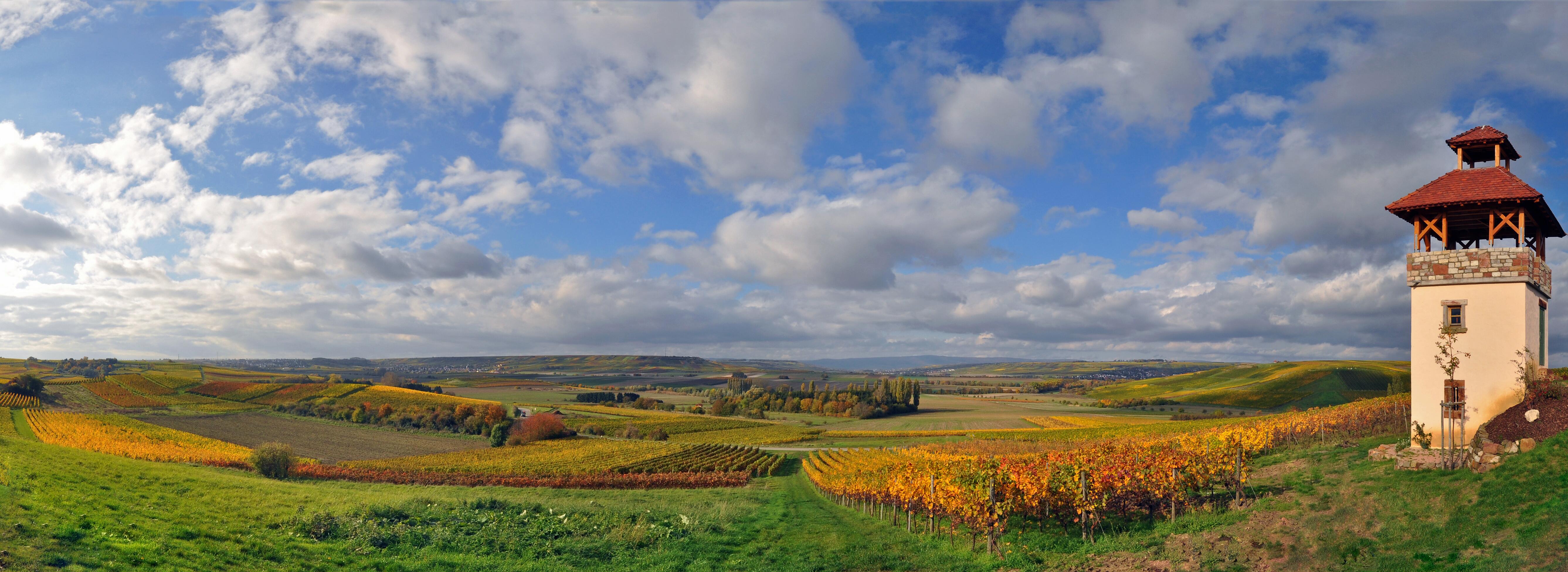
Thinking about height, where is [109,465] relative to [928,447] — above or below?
above

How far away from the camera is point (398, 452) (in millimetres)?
75750

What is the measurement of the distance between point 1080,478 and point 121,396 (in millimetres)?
149011

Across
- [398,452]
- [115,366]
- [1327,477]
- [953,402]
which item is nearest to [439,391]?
[398,452]

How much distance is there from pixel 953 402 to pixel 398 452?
127 metres

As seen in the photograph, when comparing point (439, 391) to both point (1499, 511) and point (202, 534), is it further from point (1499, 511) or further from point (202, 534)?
point (1499, 511)

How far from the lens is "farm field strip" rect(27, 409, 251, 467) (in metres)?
47.6

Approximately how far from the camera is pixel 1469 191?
22.7 m

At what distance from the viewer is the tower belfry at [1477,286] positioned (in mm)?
21375

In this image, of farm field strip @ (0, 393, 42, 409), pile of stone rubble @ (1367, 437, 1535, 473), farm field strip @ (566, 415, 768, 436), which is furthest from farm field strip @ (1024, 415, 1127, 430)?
farm field strip @ (0, 393, 42, 409)

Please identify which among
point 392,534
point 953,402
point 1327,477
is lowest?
point 953,402

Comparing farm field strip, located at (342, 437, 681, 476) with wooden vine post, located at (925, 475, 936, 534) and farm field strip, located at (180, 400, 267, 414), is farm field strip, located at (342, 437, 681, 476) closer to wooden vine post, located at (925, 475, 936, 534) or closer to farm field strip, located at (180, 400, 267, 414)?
wooden vine post, located at (925, 475, 936, 534)

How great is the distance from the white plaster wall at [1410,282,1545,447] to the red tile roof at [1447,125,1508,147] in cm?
545

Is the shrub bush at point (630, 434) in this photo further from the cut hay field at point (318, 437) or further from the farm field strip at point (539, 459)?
the cut hay field at point (318, 437)

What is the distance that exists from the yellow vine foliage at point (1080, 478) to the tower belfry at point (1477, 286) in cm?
661
